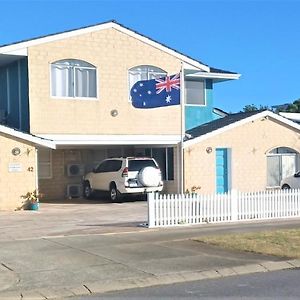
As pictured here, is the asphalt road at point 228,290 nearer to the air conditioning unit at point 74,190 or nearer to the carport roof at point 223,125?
the carport roof at point 223,125

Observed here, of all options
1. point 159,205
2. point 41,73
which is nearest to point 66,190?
point 41,73

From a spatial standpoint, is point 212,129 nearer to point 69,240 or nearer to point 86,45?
point 86,45

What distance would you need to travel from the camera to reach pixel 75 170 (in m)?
27.8

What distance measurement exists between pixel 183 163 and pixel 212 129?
7.60 feet

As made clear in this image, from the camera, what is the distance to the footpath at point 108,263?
897 cm

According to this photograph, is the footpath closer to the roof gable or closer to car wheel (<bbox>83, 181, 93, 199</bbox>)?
the roof gable

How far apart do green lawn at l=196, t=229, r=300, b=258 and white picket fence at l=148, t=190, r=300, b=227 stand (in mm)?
2798

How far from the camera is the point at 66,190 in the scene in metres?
27.5

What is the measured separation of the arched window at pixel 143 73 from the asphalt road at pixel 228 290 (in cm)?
1609

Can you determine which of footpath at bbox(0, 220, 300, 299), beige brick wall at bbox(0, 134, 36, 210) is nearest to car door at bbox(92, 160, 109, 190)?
beige brick wall at bbox(0, 134, 36, 210)

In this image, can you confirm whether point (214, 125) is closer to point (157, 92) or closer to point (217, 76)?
point (217, 76)

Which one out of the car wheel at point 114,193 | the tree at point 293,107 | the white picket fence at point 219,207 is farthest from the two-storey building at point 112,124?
the tree at point 293,107

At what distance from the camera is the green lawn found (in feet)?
38.7

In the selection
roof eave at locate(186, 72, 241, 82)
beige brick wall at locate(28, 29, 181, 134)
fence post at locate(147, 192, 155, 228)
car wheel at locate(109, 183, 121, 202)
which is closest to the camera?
fence post at locate(147, 192, 155, 228)
